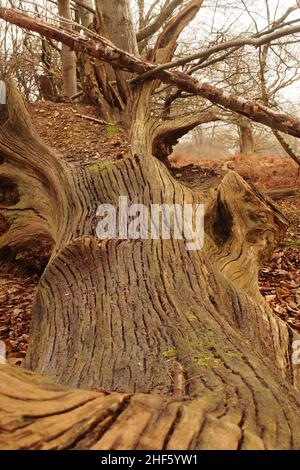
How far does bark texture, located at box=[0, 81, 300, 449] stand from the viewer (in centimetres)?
114

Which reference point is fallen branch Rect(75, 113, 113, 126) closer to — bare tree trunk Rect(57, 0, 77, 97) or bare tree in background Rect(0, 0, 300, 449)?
bare tree in background Rect(0, 0, 300, 449)

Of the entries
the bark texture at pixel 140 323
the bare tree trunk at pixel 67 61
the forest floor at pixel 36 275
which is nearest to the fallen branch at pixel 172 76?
the bark texture at pixel 140 323

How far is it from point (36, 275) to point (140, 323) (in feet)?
11.2

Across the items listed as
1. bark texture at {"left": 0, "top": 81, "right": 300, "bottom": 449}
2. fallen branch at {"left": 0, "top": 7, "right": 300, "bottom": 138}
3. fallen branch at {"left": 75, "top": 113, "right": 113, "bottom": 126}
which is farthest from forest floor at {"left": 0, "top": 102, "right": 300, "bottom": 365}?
fallen branch at {"left": 0, "top": 7, "right": 300, "bottom": 138}

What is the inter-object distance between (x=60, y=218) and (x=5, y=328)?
4.10ft

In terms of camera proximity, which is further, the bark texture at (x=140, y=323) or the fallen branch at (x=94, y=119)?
the fallen branch at (x=94, y=119)

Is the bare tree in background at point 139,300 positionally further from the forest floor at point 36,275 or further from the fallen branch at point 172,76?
the forest floor at point 36,275

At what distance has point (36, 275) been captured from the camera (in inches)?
208

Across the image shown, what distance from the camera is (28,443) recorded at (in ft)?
3.45

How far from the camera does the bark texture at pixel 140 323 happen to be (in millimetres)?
1144

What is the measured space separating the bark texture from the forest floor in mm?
402

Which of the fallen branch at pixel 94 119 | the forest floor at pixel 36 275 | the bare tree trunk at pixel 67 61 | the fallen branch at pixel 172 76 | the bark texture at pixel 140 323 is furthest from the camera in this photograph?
the bare tree trunk at pixel 67 61

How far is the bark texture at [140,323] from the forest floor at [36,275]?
402 mm

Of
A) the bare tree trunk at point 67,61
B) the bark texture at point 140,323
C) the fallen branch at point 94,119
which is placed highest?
the bare tree trunk at point 67,61
